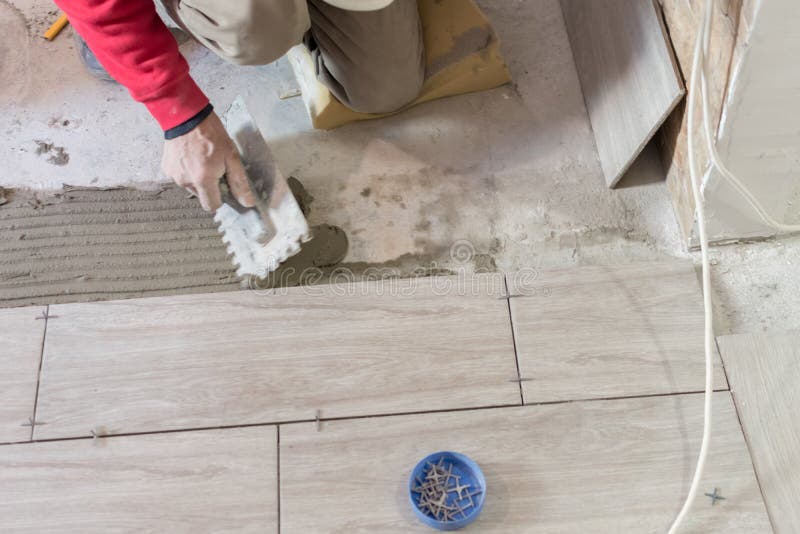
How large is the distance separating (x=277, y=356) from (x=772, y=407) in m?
1.05

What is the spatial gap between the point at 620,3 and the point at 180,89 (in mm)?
1031

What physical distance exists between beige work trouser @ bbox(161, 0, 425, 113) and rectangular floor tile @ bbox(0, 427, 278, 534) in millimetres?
835

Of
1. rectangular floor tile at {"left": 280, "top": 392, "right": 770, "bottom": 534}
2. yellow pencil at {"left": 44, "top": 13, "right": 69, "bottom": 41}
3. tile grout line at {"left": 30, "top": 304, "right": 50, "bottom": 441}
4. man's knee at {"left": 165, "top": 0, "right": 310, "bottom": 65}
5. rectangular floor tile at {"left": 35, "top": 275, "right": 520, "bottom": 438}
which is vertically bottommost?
rectangular floor tile at {"left": 280, "top": 392, "right": 770, "bottom": 534}

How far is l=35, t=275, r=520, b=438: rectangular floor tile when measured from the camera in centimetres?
158

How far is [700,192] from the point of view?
5.25 ft

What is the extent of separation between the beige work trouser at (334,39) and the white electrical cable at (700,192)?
68cm

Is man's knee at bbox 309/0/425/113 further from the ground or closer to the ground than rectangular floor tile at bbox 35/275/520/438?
further from the ground

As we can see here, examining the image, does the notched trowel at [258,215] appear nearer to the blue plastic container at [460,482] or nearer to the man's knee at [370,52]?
the man's knee at [370,52]

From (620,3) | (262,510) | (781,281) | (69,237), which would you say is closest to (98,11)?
(69,237)

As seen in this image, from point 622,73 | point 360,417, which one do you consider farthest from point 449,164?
point 360,417

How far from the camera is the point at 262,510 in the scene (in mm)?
1477

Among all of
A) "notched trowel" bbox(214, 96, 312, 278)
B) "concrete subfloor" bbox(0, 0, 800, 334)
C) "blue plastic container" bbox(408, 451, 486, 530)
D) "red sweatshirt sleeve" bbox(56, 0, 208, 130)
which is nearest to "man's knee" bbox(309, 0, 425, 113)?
"concrete subfloor" bbox(0, 0, 800, 334)

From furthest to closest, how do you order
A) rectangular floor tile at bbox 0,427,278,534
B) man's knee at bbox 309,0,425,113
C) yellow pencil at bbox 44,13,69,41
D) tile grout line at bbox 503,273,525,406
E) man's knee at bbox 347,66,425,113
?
yellow pencil at bbox 44,13,69,41
man's knee at bbox 347,66,425,113
man's knee at bbox 309,0,425,113
tile grout line at bbox 503,273,525,406
rectangular floor tile at bbox 0,427,278,534

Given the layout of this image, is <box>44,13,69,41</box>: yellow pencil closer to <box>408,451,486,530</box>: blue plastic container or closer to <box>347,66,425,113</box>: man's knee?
<box>347,66,425,113</box>: man's knee
